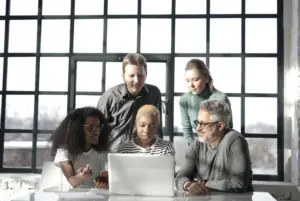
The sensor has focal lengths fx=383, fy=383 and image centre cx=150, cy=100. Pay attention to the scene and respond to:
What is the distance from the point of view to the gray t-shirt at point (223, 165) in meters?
1.84

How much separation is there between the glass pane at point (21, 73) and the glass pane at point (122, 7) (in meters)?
0.95

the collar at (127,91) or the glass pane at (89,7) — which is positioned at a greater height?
the glass pane at (89,7)

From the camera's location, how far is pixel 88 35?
3.81 meters

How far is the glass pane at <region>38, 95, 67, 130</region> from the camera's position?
150 inches

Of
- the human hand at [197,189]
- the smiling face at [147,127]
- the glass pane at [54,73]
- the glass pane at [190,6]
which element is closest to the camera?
the human hand at [197,189]

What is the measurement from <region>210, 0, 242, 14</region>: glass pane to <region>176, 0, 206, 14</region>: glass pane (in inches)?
3.4

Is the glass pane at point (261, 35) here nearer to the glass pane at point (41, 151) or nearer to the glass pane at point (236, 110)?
the glass pane at point (236, 110)

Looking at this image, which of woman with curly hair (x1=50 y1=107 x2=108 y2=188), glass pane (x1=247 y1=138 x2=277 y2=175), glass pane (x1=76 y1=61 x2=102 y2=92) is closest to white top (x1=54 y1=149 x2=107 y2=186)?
woman with curly hair (x1=50 y1=107 x2=108 y2=188)

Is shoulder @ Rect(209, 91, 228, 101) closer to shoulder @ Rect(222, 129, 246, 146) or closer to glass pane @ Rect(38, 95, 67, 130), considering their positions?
shoulder @ Rect(222, 129, 246, 146)

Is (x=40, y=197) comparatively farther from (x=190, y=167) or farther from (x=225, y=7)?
(x=225, y=7)

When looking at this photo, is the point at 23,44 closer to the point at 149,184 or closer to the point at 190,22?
the point at 190,22

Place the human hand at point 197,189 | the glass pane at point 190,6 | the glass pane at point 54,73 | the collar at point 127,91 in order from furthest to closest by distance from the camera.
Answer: the glass pane at point 54,73, the glass pane at point 190,6, the collar at point 127,91, the human hand at point 197,189

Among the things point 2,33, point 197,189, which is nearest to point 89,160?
point 197,189

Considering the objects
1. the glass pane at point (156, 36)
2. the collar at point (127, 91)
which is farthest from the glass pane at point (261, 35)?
the collar at point (127, 91)
